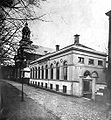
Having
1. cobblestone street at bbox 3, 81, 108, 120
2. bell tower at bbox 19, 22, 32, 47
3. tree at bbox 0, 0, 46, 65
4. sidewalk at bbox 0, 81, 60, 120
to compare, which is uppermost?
tree at bbox 0, 0, 46, 65

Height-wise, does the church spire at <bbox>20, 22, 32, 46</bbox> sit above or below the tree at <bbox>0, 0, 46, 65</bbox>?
below

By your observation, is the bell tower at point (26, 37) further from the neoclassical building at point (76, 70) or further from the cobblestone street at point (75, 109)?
the neoclassical building at point (76, 70)

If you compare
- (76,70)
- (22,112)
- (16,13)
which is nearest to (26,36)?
(16,13)

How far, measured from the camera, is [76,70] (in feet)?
53.3

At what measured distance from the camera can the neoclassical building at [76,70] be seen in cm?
1546

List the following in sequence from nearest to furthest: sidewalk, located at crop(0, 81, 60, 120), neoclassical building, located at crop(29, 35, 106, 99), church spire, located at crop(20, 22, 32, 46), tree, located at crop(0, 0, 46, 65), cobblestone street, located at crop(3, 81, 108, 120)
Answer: tree, located at crop(0, 0, 46, 65) → church spire, located at crop(20, 22, 32, 46) → sidewalk, located at crop(0, 81, 60, 120) → cobblestone street, located at crop(3, 81, 108, 120) → neoclassical building, located at crop(29, 35, 106, 99)

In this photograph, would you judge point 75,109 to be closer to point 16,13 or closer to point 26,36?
point 26,36

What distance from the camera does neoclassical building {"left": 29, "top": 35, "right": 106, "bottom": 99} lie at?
1546cm

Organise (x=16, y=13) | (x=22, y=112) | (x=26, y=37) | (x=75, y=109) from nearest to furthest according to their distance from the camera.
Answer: (x=16, y=13), (x=26, y=37), (x=22, y=112), (x=75, y=109)

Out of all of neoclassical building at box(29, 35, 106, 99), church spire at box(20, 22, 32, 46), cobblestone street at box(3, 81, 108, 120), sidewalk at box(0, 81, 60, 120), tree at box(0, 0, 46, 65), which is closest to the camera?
tree at box(0, 0, 46, 65)

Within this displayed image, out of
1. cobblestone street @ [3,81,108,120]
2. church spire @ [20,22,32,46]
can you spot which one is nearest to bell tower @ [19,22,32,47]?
church spire @ [20,22,32,46]

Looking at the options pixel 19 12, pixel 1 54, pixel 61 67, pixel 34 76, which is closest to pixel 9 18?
pixel 19 12

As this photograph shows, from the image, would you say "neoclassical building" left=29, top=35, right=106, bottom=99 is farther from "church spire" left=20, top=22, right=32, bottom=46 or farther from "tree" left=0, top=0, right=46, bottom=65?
"tree" left=0, top=0, right=46, bottom=65

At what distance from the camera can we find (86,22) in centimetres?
598
